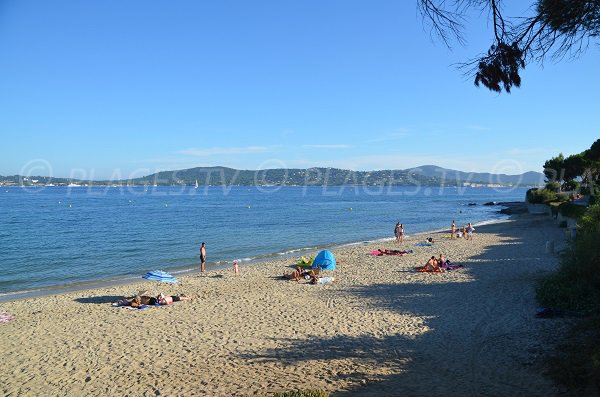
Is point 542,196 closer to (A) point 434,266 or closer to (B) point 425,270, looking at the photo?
(A) point 434,266

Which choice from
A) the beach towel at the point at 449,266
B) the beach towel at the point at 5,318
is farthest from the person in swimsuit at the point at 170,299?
the beach towel at the point at 449,266

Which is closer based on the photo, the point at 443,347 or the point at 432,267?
the point at 443,347

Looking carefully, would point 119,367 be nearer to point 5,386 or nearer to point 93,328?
point 5,386

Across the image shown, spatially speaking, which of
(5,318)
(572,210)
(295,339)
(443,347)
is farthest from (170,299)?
(572,210)

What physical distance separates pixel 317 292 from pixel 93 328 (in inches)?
A: 277

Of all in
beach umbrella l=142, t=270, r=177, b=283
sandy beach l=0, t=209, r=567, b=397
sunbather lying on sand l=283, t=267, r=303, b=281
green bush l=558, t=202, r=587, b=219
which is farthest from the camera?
green bush l=558, t=202, r=587, b=219

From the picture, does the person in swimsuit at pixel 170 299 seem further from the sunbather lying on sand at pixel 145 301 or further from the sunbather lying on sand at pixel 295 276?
the sunbather lying on sand at pixel 295 276

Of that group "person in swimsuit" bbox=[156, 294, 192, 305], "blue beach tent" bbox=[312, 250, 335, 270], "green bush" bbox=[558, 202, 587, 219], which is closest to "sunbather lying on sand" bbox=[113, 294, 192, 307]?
"person in swimsuit" bbox=[156, 294, 192, 305]

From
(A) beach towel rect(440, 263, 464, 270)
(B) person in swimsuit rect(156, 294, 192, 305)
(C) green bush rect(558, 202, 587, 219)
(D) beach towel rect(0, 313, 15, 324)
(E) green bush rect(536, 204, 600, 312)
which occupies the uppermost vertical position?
(C) green bush rect(558, 202, 587, 219)

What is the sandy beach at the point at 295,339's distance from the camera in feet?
25.4

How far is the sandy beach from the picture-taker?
7750 millimetres

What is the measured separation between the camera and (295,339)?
10.3 meters

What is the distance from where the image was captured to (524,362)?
797 centimetres

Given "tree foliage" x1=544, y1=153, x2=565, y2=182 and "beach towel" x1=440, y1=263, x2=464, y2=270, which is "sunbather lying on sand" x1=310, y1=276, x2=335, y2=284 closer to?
"beach towel" x1=440, y1=263, x2=464, y2=270
